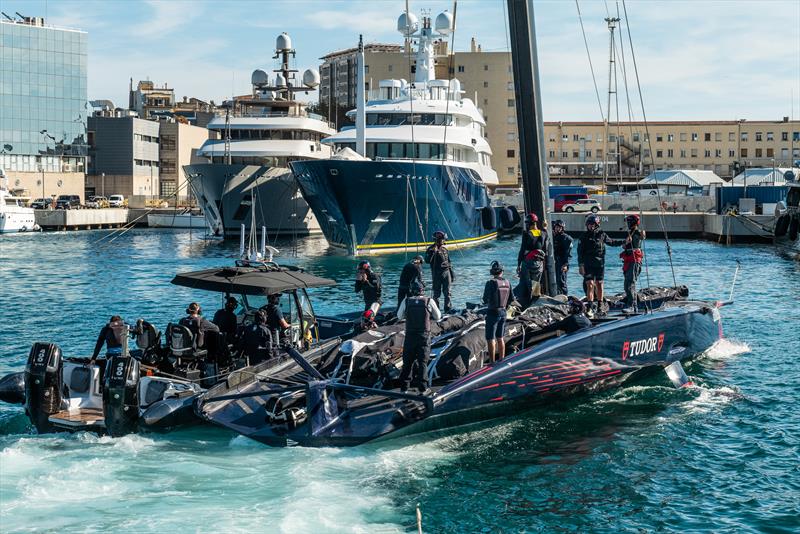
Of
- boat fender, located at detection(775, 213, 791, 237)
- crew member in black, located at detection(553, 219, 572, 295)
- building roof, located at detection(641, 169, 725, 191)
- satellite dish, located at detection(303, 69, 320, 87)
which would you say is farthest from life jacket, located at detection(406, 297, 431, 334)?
building roof, located at detection(641, 169, 725, 191)

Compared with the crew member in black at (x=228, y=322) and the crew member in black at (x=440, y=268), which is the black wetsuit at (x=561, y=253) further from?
the crew member in black at (x=228, y=322)

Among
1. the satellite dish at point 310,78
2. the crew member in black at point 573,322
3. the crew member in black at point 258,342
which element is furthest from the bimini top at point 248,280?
the satellite dish at point 310,78

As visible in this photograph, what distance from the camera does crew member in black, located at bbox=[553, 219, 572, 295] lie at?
59.6ft

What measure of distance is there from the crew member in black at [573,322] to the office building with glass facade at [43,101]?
89.5 meters

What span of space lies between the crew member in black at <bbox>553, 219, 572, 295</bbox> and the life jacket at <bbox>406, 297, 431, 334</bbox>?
6.31 m

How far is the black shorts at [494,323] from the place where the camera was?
13594 millimetres

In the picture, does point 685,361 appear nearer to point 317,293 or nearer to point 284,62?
point 317,293

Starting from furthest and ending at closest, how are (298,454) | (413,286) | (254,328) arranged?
(413,286) → (254,328) → (298,454)

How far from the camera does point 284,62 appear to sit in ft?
235

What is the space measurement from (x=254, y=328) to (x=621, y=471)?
5.90 metres

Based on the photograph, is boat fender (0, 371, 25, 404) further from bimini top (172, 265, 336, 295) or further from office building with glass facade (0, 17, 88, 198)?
office building with glass facade (0, 17, 88, 198)

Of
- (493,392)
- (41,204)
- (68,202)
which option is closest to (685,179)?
(68,202)

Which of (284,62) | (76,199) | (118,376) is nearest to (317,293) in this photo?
(118,376)

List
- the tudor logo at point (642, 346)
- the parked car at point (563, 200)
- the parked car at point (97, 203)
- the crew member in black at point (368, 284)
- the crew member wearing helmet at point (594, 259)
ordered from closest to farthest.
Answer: the tudor logo at point (642, 346) → the crew member wearing helmet at point (594, 259) → the crew member in black at point (368, 284) → the parked car at point (563, 200) → the parked car at point (97, 203)
